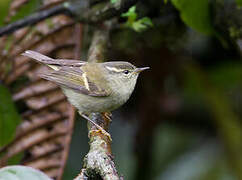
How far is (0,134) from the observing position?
11.6 ft

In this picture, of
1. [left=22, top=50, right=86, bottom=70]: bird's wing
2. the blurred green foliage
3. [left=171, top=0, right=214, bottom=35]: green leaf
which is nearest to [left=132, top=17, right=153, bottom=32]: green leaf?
the blurred green foliage

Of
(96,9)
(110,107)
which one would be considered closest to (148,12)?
(96,9)

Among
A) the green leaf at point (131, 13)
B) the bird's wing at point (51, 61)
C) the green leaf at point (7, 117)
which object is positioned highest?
the green leaf at point (131, 13)

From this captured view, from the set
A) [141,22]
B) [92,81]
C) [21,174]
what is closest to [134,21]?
[141,22]

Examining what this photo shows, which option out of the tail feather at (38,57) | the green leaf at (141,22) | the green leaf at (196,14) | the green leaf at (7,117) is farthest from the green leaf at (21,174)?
→ the green leaf at (196,14)

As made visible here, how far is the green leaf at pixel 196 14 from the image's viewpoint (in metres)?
3.46

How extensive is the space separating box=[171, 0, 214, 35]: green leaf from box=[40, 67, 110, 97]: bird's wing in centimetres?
97

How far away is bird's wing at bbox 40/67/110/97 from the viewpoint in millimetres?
3825

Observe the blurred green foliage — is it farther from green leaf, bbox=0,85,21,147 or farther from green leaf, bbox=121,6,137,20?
green leaf, bbox=0,85,21,147

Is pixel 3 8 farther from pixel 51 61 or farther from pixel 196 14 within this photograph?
pixel 196 14

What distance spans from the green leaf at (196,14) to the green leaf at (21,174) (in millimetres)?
1841

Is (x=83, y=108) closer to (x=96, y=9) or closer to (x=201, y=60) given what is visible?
(x=96, y=9)

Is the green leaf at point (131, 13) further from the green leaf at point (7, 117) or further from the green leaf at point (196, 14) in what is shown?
the green leaf at point (7, 117)

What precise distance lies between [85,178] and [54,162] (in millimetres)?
1352
